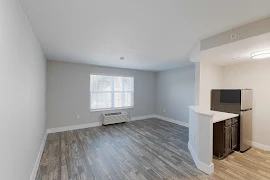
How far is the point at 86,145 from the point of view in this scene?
3.42m

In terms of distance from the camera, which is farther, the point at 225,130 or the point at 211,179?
the point at 225,130

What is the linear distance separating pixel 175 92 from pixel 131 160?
3.66 m

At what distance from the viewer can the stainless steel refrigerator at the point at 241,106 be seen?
124 inches

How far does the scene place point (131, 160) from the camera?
8.96 feet

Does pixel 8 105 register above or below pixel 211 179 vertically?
above

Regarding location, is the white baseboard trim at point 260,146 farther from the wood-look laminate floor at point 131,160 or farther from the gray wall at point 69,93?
the gray wall at point 69,93

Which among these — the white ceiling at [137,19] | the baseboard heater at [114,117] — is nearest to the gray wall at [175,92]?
the baseboard heater at [114,117]

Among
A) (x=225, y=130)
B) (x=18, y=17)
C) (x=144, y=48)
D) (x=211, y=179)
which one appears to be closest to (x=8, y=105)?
(x=18, y=17)

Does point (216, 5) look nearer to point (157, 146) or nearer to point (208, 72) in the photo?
point (208, 72)

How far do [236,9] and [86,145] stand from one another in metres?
3.89

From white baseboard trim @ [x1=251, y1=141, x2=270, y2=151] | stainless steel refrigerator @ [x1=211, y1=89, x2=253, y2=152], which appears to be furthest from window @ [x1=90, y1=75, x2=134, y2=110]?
white baseboard trim @ [x1=251, y1=141, x2=270, y2=151]

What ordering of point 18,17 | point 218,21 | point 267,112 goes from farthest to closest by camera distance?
1. point 267,112
2. point 218,21
3. point 18,17

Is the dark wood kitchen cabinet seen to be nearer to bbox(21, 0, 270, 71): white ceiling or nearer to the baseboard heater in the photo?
bbox(21, 0, 270, 71): white ceiling

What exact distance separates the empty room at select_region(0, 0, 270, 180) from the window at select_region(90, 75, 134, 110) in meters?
0.06
